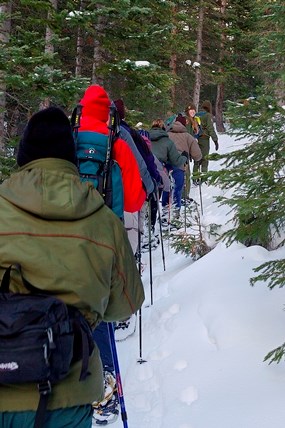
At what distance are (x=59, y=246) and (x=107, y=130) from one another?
248 centimetres

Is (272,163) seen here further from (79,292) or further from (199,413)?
(79,292)

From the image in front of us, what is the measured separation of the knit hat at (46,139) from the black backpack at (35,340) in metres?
0.60

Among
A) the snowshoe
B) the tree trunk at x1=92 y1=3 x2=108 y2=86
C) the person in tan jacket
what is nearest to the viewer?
the snowshoe

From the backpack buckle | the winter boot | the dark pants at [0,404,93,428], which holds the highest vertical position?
the backpack buckle

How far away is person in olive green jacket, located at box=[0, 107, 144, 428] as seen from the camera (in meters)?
1.95

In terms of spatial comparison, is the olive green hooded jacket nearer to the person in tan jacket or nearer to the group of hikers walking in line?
the group of hikers walking in line

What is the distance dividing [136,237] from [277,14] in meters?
2.73

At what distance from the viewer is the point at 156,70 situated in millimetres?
12648

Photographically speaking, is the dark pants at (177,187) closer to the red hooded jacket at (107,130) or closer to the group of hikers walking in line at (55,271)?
the red hooded jacket at (107,130)

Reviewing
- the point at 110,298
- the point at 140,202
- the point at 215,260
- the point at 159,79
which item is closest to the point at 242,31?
the point at 159,79

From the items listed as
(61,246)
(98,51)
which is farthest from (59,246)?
(98,51)

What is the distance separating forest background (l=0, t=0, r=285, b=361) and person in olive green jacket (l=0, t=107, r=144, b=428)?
1752 mm

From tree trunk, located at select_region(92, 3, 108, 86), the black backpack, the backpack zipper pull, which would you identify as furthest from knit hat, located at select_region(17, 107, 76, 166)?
tree trunk, located at select_region(92, 3, 108, 86)

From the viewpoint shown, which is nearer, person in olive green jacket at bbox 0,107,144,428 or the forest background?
person in olive green jacket at bbox 0,107,144,428
